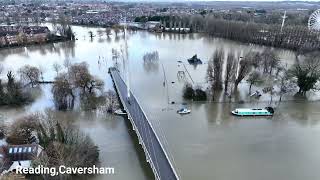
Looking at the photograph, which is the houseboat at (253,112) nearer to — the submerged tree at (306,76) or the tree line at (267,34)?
the submerged tree at (306,76)

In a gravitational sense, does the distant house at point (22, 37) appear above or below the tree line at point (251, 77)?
above

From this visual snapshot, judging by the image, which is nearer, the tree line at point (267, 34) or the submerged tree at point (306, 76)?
the submerged tree at point (306, 76)

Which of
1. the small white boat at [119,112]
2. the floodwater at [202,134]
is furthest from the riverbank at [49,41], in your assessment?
the small white boat at [119,112]

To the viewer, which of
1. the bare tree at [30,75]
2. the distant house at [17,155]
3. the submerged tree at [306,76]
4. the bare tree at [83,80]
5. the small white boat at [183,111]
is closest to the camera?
the distant house at [17,155]

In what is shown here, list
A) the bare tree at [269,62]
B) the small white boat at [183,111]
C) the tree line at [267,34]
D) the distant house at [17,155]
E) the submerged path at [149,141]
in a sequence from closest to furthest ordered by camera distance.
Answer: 1. the submerged path at [149,141]
2. the distant house at [17,155]
3. the small white boat at [183,111]
4. the bare tree at [269,62]
5. the tree line at [267,34]

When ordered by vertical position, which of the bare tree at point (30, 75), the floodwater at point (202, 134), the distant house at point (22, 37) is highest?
the distant house at point (22, 37)

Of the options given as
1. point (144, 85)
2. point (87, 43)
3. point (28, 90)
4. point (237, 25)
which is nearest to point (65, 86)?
point (28, 90)

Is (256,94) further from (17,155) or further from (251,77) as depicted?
(17,155)
